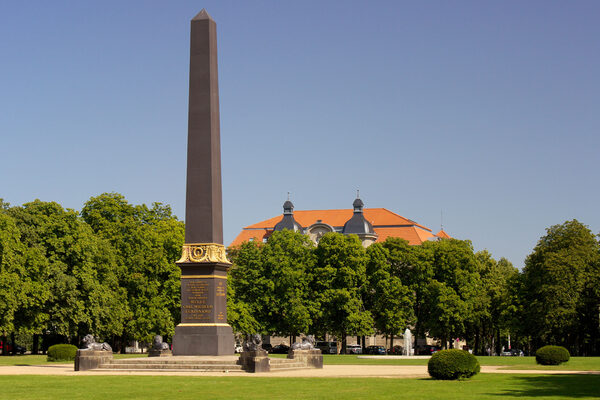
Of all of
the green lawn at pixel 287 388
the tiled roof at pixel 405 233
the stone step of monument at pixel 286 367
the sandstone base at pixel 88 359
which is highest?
the tiled roof at pixel 405 233

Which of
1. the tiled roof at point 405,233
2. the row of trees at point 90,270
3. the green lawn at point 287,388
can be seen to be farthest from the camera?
the tiled roof at point 405,233

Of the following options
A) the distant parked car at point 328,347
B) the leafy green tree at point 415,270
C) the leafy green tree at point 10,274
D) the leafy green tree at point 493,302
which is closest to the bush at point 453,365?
the leafy green tree at point 10,274

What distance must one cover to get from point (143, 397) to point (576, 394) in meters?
10.2

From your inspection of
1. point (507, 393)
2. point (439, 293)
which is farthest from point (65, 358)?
point (439, 293)

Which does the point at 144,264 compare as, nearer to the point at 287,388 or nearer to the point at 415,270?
the point at 415,270

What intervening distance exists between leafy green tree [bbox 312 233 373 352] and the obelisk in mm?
36478

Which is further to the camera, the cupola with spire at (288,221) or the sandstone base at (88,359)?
the cupola with spire at (288,221)

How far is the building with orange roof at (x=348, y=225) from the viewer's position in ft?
349

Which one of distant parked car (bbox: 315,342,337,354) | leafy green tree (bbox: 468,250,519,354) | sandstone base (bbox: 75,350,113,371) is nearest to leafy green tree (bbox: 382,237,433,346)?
leafy green tree (bbox: 468,250,519,354)

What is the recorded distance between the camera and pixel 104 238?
57.7m

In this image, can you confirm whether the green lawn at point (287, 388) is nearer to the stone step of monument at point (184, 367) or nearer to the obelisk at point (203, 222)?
the stone step of monument at point (184, 367)

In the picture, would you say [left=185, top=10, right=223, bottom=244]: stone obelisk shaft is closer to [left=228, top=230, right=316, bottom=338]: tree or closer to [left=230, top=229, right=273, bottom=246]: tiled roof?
[left=228, top=230, right=316, bottom=338]: tree

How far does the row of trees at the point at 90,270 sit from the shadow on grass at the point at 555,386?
2899cm

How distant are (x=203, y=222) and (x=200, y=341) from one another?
4.59 meters
